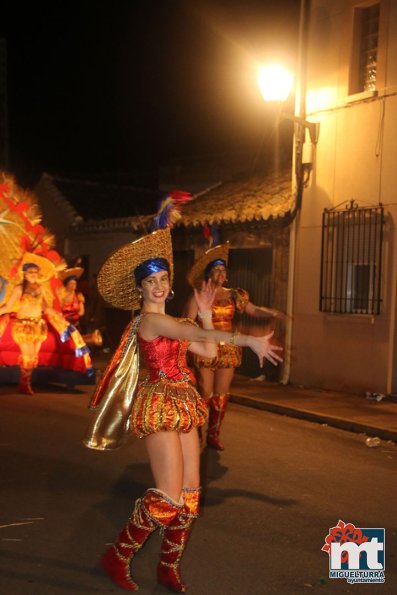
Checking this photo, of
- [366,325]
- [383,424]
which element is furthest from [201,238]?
[383,424]

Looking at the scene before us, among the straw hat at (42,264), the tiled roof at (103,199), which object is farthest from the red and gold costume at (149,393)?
the tiled roof at (103,199)

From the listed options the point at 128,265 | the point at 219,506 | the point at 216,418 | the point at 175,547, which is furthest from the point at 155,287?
the point at 216,418

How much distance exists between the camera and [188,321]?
449cm

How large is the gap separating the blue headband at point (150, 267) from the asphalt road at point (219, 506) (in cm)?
183

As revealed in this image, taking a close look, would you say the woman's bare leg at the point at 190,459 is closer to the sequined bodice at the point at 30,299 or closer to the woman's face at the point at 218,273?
the woman's face at the point at 218,273

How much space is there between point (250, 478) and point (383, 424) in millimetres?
3312

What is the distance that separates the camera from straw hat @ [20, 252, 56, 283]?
1172cm

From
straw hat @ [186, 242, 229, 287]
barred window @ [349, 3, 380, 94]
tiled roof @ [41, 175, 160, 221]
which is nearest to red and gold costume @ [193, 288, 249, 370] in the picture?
straw hat @ [186, 242, 229, 287]

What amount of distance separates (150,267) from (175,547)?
5.31 feet

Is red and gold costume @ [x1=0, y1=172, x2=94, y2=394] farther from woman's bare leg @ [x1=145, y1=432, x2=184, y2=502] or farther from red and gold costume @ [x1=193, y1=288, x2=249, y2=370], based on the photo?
woman's bare leg @ [x1=145, y1=432, x2=184, y2=502]

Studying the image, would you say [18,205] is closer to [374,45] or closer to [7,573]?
[374,45]

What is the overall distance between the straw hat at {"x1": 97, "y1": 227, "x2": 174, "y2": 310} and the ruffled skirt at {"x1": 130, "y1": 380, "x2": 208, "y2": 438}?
0.58 m

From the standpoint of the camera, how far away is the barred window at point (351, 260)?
11.8 m

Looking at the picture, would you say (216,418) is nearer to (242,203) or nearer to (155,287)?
(155,287)
